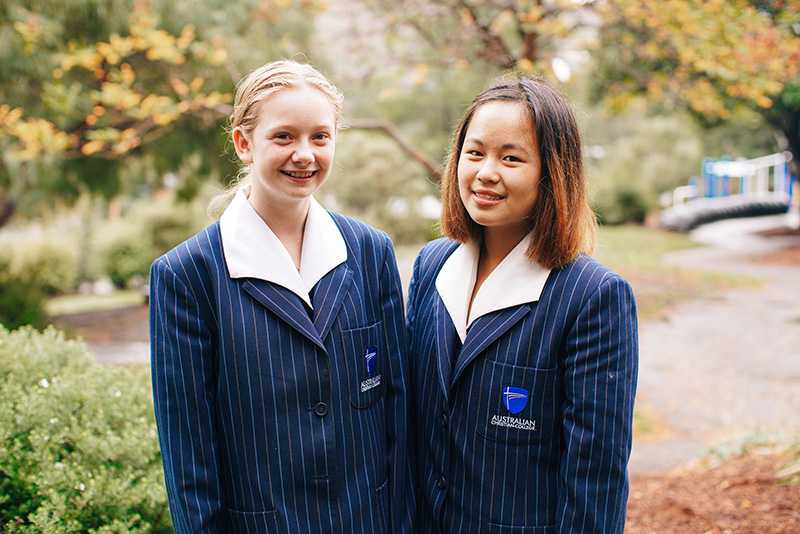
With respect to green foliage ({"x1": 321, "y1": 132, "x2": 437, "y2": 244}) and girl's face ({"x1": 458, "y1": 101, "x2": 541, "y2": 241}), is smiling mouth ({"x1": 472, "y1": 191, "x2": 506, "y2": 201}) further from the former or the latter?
green foliage ({"x1": 321, "y1": 132, "x2": 437, "y2": 244})

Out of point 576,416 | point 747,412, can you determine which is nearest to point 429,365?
point 576,416

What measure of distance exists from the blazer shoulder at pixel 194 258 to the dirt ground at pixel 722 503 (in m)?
2.34

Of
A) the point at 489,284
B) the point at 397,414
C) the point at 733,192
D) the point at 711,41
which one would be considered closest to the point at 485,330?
the point at 489,284

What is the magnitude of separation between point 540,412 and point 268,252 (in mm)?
722

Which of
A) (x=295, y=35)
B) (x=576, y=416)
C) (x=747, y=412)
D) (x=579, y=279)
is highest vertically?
(x=295, y=35)

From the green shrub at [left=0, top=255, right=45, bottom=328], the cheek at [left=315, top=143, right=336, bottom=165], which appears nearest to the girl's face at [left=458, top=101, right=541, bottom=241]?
the cheek at [left=315, top=143, right=336, bottom=165]

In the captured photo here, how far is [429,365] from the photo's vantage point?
6.24 feet

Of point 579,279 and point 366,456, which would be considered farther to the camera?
point 366,456

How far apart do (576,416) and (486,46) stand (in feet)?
16.8

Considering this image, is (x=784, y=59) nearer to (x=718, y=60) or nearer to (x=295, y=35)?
(x=718, y=60)

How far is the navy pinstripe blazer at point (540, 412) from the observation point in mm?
1613

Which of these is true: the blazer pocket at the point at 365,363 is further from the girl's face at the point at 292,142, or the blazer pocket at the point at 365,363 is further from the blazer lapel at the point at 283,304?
the girl's face at the point at 292,142

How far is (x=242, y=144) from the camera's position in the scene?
1809 mm

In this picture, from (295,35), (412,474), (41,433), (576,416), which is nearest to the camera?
(576,416)
